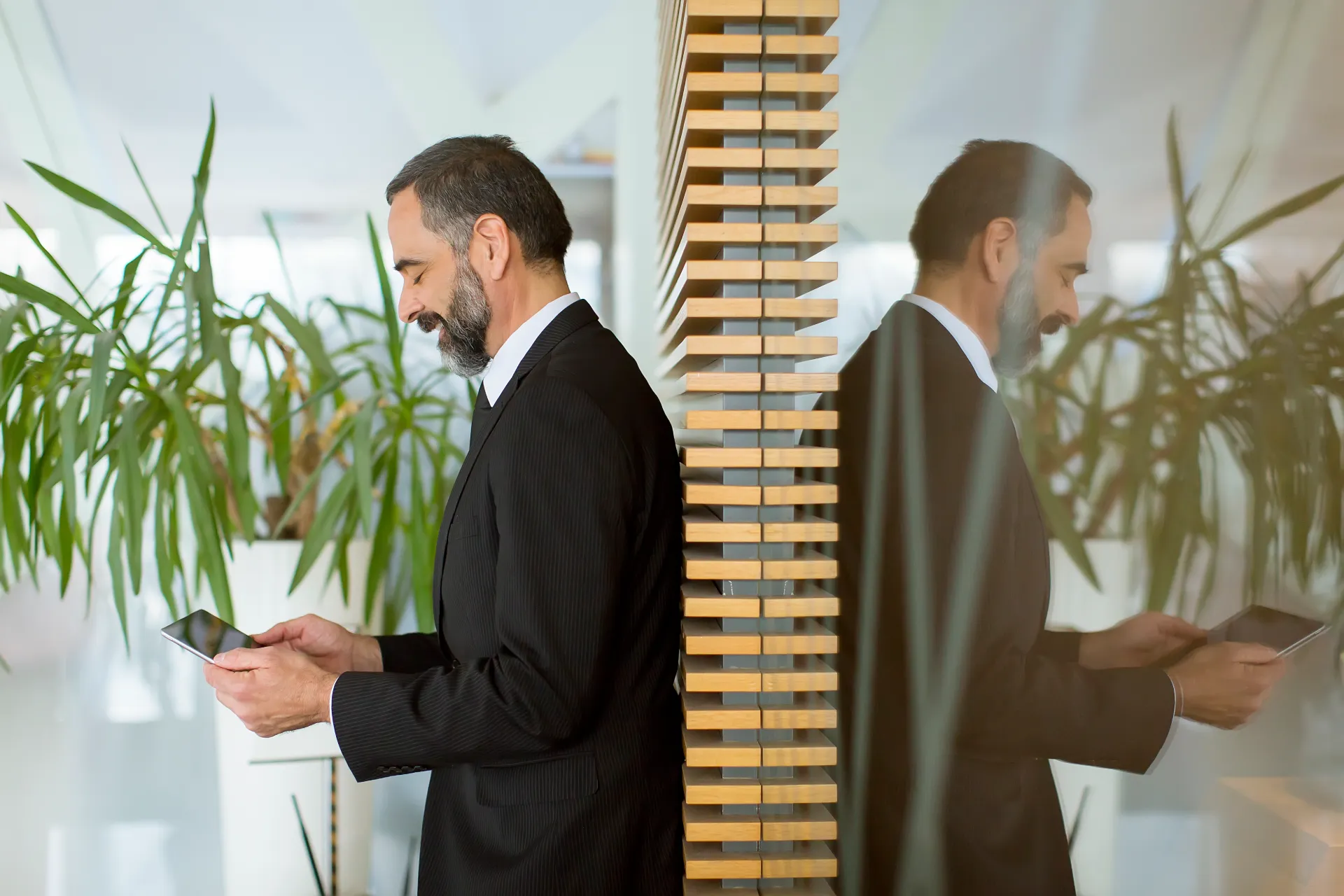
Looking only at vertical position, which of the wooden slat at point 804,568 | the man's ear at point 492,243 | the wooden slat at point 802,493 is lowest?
the wooden slat at point 804,568

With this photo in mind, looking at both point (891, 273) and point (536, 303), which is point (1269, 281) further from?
point (536, 303)

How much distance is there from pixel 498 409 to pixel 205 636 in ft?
1.63

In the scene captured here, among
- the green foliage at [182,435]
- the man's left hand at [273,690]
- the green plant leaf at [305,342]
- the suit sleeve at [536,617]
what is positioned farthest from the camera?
the green plant leaf at [305,342]

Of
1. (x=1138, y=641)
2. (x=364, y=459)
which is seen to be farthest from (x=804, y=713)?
(x=364, y=459)

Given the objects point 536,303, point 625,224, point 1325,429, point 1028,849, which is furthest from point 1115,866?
point 625,224

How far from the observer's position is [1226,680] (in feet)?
1.11

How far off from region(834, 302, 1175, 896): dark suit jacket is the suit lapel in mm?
620

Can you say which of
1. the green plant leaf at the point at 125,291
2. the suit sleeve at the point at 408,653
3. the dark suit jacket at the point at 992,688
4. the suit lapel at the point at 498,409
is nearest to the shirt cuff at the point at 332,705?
the suit lapel at the point at 498,409

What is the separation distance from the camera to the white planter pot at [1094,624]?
0.38 metres

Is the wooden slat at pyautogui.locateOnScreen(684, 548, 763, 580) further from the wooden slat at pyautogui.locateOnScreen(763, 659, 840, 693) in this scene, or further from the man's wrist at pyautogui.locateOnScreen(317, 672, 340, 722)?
the man's wrist at pyautogui.locateOnScreen(317, 672, 340, 722)

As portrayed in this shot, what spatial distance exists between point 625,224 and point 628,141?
0.21 metres

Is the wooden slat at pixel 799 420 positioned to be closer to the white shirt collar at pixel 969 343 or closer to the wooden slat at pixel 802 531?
the wooden slat at pixel 802 531

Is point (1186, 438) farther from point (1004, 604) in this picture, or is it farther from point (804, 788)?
point (804, 788)

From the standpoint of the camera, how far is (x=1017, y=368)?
1.42ft
